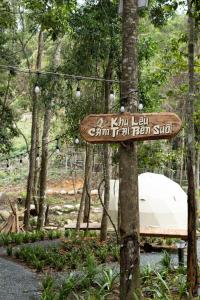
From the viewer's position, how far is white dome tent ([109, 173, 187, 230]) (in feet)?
43.4

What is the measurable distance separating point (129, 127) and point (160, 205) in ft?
29.5

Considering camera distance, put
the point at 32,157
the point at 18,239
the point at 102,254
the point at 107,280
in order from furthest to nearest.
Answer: the point at 32,157 < the point at 18,239 < the point at 102,254 < the point at 107,280

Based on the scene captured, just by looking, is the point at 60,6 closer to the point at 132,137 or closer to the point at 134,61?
the point at 134,61

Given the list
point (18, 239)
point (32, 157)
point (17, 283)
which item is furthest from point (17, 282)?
point (32, 157)

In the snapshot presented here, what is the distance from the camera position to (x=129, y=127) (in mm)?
4746

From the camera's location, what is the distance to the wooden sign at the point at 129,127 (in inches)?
180

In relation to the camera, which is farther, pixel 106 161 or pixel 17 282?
pixel 106 161

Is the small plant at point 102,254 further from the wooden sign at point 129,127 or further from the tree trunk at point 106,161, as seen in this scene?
the wooden sign at point 129,127

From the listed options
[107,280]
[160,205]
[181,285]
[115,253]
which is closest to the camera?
[181,285]

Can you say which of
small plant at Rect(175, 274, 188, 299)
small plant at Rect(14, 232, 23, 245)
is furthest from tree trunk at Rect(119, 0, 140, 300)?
small plant at Rect(14, 232, 23, 245)

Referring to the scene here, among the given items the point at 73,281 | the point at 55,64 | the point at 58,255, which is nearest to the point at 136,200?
the point at 73,281

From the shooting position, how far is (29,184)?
43.3ft

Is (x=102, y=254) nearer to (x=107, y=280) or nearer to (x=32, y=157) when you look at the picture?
(x=107, y=280)

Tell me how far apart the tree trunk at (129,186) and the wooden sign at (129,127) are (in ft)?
0.47
